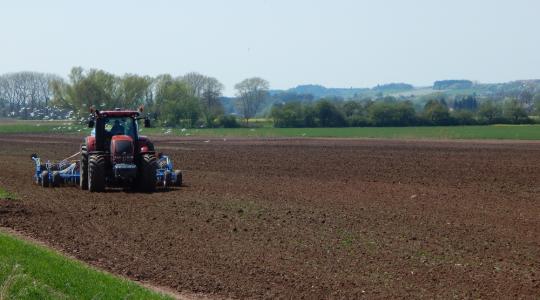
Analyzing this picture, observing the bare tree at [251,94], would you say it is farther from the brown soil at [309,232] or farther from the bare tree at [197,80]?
the brown soil at [309,232]

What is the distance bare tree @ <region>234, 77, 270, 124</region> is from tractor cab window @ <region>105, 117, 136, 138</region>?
11066 cm

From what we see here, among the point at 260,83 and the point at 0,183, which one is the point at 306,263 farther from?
the point at 260,83

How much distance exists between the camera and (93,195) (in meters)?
21.2

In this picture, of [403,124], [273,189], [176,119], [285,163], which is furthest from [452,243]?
[403,124]

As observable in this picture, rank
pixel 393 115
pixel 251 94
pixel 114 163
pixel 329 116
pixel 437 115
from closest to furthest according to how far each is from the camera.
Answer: pixel 114 163
pixel 437 115
pixel 393 115
pixel 329 116
pixel 251 94

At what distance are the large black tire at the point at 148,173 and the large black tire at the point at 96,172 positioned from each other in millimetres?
983

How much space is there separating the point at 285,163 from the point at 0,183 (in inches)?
511

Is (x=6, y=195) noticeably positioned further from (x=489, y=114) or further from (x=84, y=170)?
(x=489, y=114)

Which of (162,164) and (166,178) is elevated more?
(162,164)

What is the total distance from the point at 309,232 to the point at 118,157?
8.40m

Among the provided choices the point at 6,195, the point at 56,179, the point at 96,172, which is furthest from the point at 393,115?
the point at 6,195

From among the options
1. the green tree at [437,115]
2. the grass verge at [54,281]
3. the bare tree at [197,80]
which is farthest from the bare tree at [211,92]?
the grass verge at [54,281]

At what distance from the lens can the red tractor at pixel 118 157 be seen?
71.3ft

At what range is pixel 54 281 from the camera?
10367 millimetres
